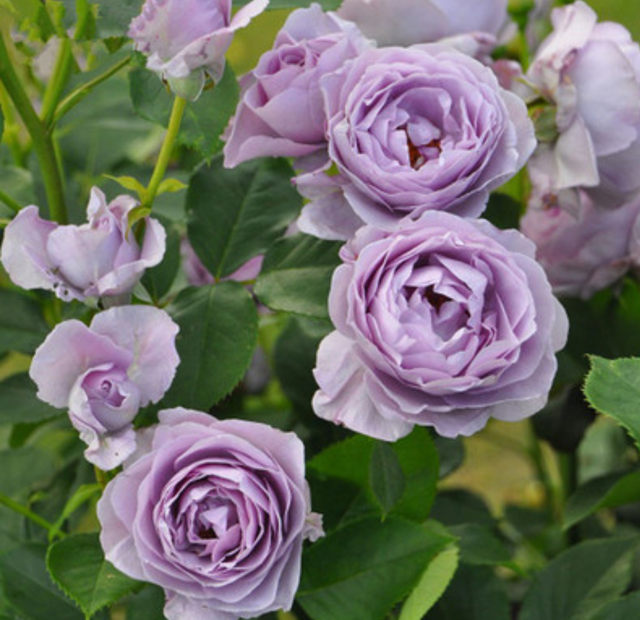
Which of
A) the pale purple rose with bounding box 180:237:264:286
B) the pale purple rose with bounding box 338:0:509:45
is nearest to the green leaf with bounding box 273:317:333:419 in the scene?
the pale purple rose with bounding box 180:237:264:286

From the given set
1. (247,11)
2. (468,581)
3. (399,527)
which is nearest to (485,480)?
(468,581)

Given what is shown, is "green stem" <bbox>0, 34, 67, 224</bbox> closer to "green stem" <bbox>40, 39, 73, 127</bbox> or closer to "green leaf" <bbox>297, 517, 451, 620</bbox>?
"green stem" <bbox>40, 39, 73, 127</bbox>

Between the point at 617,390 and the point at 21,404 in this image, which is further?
the point at 21,404

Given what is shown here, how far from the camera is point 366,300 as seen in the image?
376 millimetres

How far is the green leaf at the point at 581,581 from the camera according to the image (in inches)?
20.1

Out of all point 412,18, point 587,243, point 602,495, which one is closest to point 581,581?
point 602,495

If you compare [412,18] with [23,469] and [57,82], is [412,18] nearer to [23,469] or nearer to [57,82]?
[57,82]

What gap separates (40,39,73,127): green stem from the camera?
1.49ft

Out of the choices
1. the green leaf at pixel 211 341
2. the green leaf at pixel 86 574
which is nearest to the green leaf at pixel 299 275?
the green leaf at pixel 211 341

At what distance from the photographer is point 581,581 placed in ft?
1.70

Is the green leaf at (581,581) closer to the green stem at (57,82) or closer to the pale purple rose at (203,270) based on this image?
the pale purple rose at (203,270)

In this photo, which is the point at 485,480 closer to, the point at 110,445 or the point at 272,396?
the point at 272,396

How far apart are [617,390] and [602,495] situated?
15 centimetres

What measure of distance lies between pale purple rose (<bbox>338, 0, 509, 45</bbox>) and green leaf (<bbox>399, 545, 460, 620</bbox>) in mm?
214
